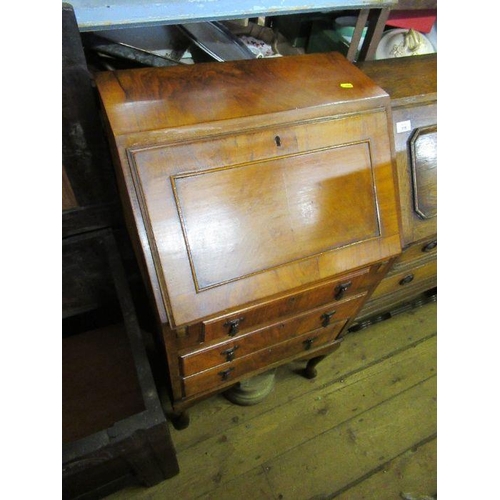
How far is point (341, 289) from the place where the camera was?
0.97 m

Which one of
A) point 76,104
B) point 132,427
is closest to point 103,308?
point 132,427

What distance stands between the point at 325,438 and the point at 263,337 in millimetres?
792

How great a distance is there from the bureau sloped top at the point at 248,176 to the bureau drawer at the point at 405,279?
574mm

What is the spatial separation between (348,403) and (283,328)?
84cm

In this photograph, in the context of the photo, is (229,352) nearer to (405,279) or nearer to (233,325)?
(233,325)

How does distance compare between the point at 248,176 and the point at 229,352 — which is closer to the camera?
the point at 248,176

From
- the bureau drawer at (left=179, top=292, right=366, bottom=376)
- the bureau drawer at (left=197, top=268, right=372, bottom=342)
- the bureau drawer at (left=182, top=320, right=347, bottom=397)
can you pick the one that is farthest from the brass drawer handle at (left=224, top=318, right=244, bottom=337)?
the bureau drawer at (left=182, top=320, right=347, bottom=397)

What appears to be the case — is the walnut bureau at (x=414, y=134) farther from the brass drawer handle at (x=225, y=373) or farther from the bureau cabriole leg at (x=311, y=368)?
the brass drawer handle at (x=225, y=373)

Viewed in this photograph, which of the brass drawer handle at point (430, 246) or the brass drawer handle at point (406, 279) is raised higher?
the brass drawer handle at point (430, 246)

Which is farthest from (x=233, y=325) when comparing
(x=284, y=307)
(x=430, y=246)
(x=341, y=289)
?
(x=430, y=246)

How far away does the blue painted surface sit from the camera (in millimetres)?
769

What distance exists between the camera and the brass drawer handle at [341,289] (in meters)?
0.95

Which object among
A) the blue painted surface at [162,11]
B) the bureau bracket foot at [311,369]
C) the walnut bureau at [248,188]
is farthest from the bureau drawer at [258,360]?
the blue painted surface at [162,11]

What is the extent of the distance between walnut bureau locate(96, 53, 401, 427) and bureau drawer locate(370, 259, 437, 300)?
501 millimetres
